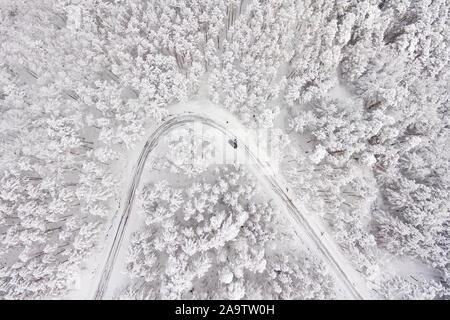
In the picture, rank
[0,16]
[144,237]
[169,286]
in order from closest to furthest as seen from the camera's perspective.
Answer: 1. [169,286]
2. [144,237]
3. [0,16]

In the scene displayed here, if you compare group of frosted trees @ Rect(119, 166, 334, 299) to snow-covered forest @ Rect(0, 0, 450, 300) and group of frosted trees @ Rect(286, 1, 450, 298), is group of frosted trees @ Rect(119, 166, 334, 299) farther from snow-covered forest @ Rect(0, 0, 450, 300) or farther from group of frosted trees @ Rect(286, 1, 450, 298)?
group of frosted trees @ Rect(286, 1, 450, 298)

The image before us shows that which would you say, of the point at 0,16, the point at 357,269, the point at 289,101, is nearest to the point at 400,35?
the point at 289,101

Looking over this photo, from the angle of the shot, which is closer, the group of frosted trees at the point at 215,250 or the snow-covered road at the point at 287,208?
the group of frosted trees at the point at 215,250

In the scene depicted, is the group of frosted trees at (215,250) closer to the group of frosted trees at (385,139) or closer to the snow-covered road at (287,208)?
the snow-covered road at (287,208)

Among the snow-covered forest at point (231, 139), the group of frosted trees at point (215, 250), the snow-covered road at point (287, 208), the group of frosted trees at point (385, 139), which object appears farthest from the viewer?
the snow-covered road at point (287, 208)

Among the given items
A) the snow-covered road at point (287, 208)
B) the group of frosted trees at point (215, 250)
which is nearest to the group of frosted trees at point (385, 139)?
the snow-covered road at point (287, 208)

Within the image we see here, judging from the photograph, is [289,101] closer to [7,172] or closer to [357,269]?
[357,269]
